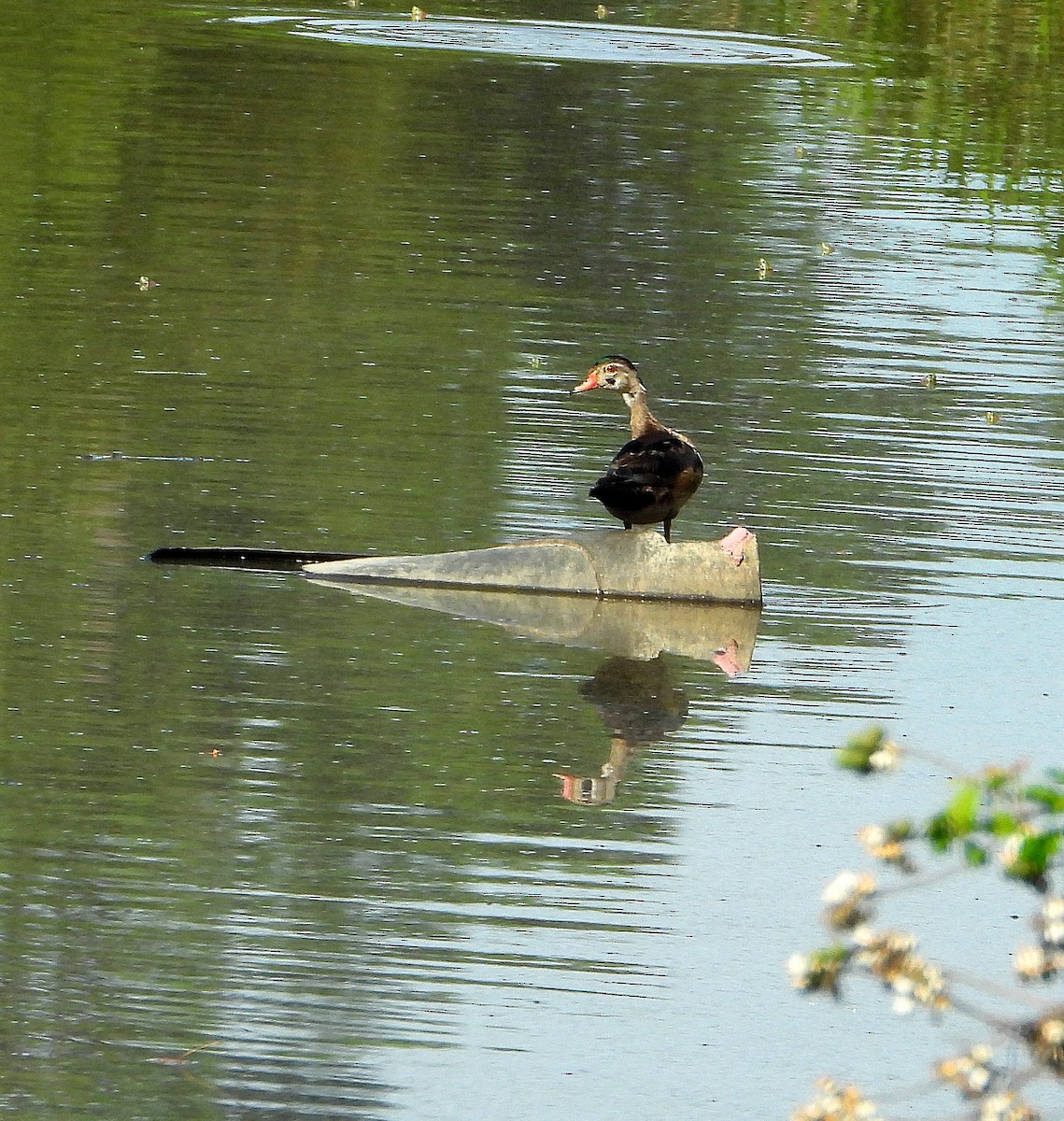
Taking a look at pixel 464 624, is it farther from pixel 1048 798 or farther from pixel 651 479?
pixel 1048 798

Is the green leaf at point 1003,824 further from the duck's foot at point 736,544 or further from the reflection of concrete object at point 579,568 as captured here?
the reflection of concrete object at point 579,568

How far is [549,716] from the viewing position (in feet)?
31.0

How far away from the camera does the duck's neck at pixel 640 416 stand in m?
→ 11.1

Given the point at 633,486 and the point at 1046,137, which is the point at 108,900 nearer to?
the point at 633,486

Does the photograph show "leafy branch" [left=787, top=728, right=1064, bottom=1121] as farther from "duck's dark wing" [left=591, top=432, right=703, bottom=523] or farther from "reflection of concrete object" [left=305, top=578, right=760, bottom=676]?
"duck's dark wing" [left=591, top=432, right=703, bottom=523]

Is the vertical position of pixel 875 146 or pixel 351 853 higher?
pixel 351 853

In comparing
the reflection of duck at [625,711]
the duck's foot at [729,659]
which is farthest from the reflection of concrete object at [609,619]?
the reflection of duck at [625,711]

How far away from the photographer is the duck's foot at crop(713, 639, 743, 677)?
10.2 metres

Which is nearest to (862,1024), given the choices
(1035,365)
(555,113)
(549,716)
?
(549,716)

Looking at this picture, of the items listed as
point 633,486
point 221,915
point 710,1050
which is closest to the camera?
point 710,1050

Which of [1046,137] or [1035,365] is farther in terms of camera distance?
[1046,137]

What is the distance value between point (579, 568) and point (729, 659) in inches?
35.6

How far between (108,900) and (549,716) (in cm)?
234

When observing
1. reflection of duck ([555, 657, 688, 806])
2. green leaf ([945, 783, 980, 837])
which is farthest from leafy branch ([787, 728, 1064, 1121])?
reflection of duck ([555, 657, 688, 806])
